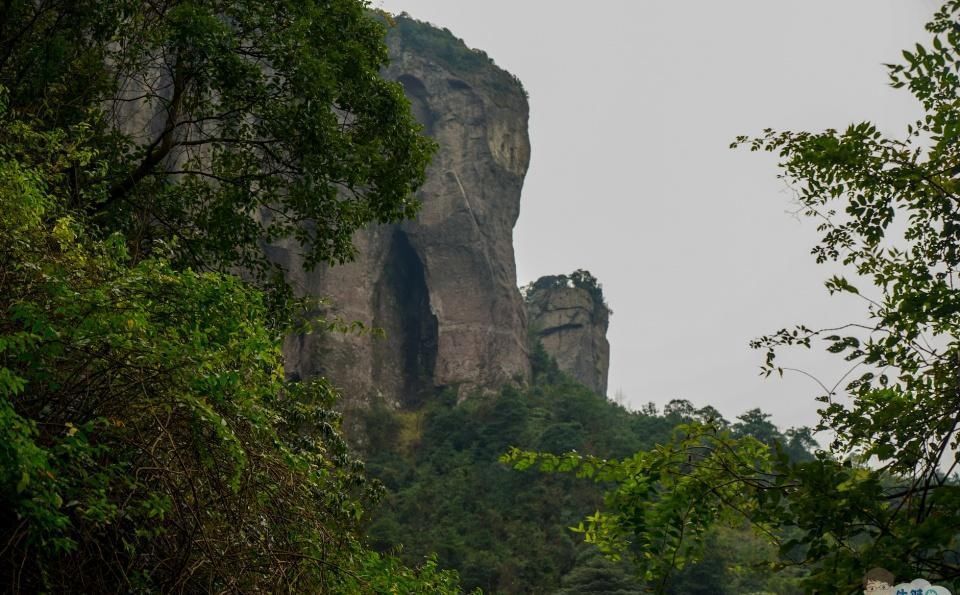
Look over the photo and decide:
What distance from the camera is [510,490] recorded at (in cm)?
3831

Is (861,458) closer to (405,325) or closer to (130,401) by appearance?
(130,401)

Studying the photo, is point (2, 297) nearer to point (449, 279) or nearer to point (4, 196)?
point (4, 196)

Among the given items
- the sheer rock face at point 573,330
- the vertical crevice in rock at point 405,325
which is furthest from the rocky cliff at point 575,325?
the vertical crevice in rock at point 405,325

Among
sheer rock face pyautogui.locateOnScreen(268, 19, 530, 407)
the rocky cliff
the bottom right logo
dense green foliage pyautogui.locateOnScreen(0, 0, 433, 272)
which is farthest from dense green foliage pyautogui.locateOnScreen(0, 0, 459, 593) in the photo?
the rocky cliff

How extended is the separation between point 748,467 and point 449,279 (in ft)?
155

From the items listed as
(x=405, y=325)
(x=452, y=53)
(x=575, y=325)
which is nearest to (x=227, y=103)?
(x=405, y=325)

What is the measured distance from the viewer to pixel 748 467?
3762 mm

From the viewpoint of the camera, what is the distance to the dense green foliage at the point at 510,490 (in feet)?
102

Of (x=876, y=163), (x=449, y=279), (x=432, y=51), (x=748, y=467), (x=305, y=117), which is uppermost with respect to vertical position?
(x=432, y=51)

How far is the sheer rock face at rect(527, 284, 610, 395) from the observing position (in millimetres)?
63125

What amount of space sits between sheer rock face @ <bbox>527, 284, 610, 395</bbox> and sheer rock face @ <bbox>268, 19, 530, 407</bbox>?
30.7 feet

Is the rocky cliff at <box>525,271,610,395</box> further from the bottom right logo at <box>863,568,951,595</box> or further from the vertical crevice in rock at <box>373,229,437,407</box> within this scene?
the bottom right logo at <box>863,568,951,595</box>

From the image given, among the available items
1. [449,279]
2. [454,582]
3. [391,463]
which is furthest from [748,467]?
[449,279]

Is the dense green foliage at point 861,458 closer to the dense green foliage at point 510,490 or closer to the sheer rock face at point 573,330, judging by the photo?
the dense green foliage at point 510,490
